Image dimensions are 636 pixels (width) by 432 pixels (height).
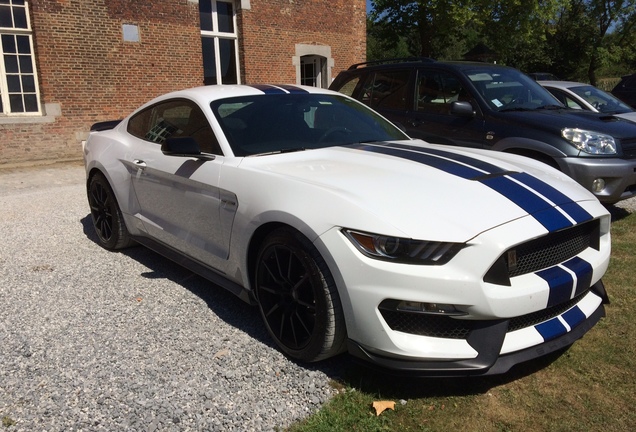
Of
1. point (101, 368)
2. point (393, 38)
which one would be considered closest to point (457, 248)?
point (101, 368)

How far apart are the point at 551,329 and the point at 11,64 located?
1226 cm

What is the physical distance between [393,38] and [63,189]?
23322mm

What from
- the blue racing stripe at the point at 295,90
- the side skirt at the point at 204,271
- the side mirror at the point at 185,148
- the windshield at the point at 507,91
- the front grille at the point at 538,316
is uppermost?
the blue racing stripe at the point at 295,90

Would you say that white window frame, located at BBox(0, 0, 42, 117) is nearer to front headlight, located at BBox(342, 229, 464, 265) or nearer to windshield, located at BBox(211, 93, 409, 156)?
windshield, located at BBox(211, 93, 409, 156)

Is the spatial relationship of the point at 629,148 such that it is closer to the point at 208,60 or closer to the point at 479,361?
the point at 479,361

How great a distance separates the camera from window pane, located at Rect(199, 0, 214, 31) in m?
14.0

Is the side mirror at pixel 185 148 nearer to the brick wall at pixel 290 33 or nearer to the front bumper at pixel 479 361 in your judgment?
the front bumper at pixel 479 361

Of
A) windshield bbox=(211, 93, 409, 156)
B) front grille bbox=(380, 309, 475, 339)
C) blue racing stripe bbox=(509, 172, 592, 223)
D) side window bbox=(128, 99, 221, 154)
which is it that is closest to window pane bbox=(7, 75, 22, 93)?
side window bbox=(128, 99, 221, 154)

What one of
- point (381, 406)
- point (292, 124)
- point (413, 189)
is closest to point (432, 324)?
point (381, 406)

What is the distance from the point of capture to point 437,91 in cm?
645

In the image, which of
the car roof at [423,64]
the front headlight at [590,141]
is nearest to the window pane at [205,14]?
the car roof at [423,64]

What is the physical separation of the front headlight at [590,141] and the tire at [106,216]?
14.6 ft

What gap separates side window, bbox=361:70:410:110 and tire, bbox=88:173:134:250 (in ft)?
11.9

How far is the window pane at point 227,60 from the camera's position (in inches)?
576
